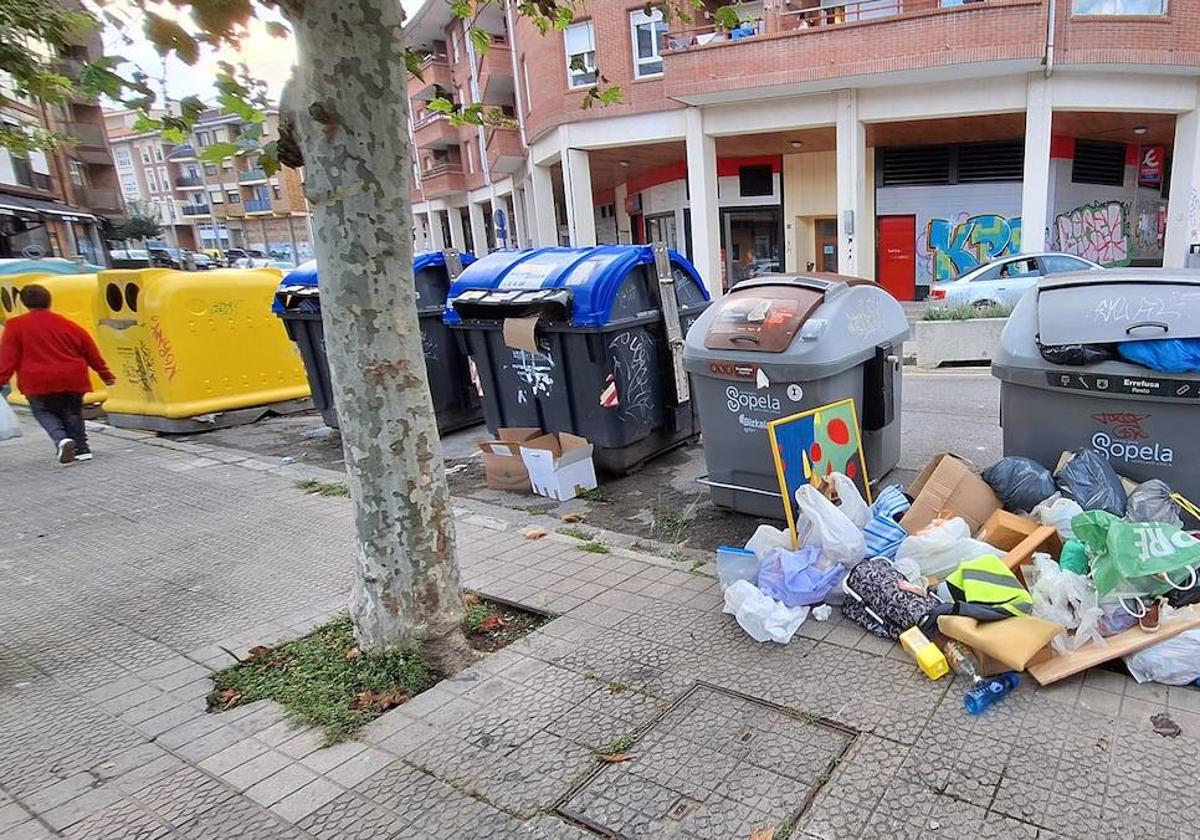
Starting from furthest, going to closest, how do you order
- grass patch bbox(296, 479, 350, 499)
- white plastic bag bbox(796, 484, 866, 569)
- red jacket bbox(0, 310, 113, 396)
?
red jacket bbox(0, 310, 113, 396)
grass patch bbox(296, 479, 350, 499)
white plastic bag bbox(796, 484, 866, 569)

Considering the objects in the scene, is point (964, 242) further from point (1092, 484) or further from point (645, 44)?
point (1092, 484)

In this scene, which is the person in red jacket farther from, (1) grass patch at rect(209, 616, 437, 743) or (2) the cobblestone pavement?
(1) grass patch at rect(209, 616, 437, 743)

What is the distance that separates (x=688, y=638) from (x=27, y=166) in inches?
1483

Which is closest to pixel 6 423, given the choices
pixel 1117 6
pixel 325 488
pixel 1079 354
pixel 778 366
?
pixel 325 488

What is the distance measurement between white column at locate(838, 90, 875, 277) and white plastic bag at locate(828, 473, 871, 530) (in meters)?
13.1

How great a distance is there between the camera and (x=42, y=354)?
6.71m

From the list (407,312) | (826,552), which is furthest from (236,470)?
(826,552)

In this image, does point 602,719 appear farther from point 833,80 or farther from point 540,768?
point 833,80

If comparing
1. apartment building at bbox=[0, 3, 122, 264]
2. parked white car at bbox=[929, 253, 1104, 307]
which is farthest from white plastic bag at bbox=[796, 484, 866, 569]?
apartment building at bbox=[0, 3, 122, 264]

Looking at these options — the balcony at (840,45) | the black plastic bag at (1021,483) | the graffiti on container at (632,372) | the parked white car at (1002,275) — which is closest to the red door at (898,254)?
the balcony at (840,45)

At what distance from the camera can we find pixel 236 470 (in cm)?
666

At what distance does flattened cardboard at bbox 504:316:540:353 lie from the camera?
5.30 metres

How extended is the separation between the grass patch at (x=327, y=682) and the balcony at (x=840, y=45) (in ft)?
40.8

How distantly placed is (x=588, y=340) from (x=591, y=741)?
123 inches
